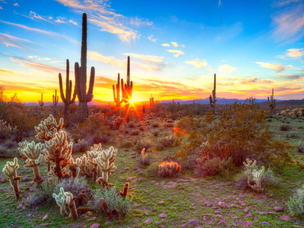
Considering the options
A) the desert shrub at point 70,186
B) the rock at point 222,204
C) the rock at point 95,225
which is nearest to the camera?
the rock at point 95,225

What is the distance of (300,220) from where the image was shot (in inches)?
150

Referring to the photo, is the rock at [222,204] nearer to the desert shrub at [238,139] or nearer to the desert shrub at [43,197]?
the desert shrub at [238,139]

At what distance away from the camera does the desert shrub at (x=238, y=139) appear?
693 cm

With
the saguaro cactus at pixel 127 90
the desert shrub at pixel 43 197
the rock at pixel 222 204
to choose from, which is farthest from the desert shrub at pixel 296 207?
the saguaro cactus at pixel 127 90

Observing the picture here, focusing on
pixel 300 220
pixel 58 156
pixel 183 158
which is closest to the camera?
pixel 300 220

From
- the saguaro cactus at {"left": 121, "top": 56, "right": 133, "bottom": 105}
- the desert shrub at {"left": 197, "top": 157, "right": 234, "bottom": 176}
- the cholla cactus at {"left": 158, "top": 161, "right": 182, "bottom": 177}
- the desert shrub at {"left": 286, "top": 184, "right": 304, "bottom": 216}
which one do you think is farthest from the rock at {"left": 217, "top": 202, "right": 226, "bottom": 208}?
the saguaro cactus at {"left": 121, "top": 56, "right": 133, "bottom": 105}

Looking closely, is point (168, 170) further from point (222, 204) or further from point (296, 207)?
point (296, 207)

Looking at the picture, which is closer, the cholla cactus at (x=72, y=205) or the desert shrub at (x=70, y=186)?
the cholla cactus at (x=72, y=205)

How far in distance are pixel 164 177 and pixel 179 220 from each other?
2.69 meters

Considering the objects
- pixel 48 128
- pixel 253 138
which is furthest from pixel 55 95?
pixel 253 138

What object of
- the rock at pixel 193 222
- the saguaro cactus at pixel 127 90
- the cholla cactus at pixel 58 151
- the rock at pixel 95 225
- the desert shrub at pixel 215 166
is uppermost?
the saguaro cactus at pixel 127 90

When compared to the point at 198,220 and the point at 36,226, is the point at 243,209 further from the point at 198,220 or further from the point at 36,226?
the point at 36,226

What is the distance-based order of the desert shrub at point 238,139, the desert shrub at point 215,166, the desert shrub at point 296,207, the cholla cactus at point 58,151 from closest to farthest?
the desert shrub at point 296,207 → the cholla cactus at point 58,151 → the desert shrub at point 215,166 → the desert shrub at point 238,139

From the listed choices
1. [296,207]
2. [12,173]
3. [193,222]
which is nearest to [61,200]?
[12,173]
